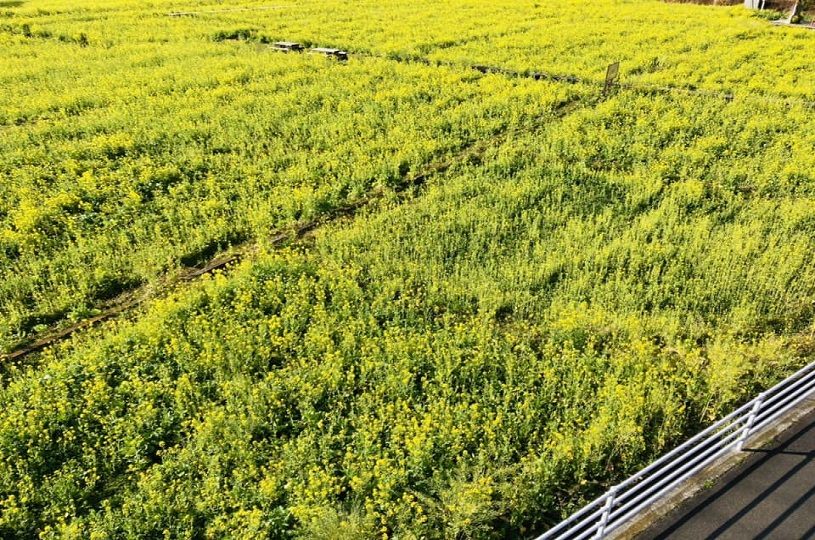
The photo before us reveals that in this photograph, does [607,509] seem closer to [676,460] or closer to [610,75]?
[676,460]

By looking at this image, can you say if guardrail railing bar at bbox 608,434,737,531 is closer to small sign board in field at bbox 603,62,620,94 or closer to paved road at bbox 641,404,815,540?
paved road at bbox 641,404,815,540

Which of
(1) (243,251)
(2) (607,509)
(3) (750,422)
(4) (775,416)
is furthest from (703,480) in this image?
(1) (243,251)

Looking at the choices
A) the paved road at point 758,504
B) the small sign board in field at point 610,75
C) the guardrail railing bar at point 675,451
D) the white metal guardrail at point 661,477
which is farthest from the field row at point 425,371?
the small sign board in field at point 610,75

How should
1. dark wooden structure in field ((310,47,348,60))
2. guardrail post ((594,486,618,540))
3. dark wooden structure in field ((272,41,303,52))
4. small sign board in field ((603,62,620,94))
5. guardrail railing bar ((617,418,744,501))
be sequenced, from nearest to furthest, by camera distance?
guardrail post ((594,486,618,540)) < guardrail railing bar ((617,418,744,501)) < small sign board in field ((603,62,620,94)) < dark wooden structure in field ((310,47,348,60)) < dark wooden structure in field ((272,41,303,52))

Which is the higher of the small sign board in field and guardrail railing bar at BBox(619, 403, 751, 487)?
the small sign board in field

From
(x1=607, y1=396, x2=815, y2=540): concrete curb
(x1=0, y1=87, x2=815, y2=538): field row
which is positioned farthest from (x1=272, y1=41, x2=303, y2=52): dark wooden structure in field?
(x1=607, y1=396, x2=815, y2=540): concrete curb

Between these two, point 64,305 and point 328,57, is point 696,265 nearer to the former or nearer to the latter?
point 64,305

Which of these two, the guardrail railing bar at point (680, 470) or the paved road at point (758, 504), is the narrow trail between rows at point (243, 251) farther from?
the paved road at point (758, 504)
